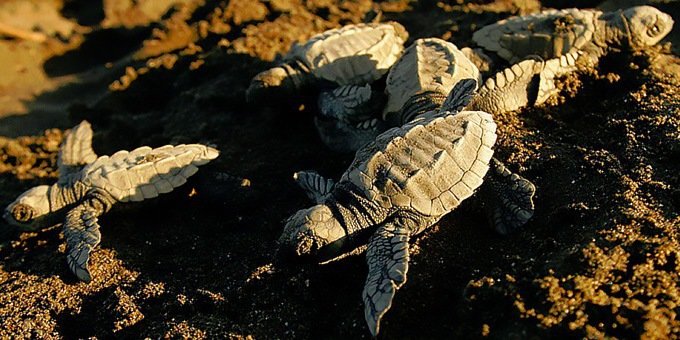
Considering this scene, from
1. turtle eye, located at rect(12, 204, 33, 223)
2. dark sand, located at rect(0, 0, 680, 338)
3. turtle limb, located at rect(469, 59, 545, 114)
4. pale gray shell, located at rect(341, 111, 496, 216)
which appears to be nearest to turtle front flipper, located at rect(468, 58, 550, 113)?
turtle limb, located at rect(469, 59, 545, 114)

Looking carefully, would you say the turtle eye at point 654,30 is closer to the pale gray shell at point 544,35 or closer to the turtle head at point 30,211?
the pale gray shell at point 544,35

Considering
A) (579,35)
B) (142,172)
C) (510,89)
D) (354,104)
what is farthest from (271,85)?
(579,35)

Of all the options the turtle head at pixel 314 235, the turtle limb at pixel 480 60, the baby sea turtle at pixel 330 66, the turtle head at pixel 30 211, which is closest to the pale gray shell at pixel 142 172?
the turtle head at pixel 30 211

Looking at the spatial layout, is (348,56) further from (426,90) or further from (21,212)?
(21,212)

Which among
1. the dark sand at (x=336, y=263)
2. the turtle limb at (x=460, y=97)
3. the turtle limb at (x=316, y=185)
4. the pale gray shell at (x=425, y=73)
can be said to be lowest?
the dark sand at (x=336, y=263)

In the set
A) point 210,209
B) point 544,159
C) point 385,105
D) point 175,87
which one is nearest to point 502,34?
point 385,105

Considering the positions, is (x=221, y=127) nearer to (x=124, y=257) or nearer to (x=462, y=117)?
(x=124, y=257)

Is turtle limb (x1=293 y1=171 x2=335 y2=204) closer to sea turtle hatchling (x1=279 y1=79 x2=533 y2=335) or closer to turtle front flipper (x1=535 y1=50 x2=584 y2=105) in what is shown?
sea turtle hatchling (x1=279 y1=79 x2=533 y2=335)

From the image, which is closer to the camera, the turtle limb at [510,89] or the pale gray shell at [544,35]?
the turtle limb at [510,89]
